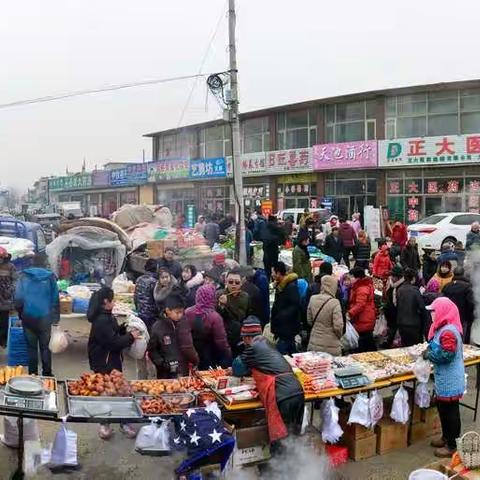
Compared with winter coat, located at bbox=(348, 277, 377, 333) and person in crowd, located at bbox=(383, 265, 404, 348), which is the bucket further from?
person in crowd, located at bbox=(383, 265, 404, 348)

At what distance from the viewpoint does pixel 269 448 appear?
17.0 ft

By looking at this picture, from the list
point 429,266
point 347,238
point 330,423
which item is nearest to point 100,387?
point 330,423

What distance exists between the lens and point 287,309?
759cm

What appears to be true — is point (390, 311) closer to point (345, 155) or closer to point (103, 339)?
point (103, 339)

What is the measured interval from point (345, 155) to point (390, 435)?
23036 millimetres

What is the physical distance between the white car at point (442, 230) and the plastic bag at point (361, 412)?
1403cm

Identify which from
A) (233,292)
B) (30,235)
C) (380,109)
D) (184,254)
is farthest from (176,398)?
(380,109)

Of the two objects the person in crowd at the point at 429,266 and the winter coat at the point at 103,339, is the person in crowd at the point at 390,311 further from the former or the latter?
the winter coat at the point at 103,339

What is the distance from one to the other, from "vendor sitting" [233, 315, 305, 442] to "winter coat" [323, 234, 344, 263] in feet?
31.5

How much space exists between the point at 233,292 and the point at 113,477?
2647 mm

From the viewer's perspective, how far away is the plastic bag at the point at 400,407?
230 inches

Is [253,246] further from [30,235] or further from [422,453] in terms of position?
[422,453]

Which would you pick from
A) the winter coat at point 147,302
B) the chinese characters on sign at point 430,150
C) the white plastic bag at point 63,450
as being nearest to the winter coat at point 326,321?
the winter coat at point 147,302

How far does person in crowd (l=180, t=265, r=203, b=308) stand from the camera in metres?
8.13
